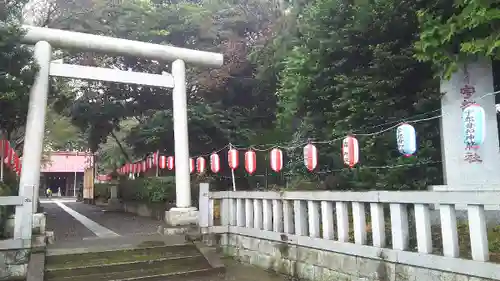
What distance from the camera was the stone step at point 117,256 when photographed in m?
7.95

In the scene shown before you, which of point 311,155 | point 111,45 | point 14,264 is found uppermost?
point 111,45

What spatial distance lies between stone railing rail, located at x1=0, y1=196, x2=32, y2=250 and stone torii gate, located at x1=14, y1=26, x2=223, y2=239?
144cm

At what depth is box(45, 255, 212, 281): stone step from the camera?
757 cm

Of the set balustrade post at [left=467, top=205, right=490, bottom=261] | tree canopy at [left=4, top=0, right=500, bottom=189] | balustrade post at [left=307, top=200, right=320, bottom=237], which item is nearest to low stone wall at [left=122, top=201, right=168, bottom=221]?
tree canopy at [left=4, top=0, right=500, bottom=189]

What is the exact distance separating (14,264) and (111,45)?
20.4ft

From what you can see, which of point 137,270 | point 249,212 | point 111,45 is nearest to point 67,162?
point 111,45

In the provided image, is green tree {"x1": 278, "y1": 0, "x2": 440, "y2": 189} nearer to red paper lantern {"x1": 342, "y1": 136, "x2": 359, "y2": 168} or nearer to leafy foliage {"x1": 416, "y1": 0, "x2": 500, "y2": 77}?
red paper lantern {"x1": 342, "y1": 136, "x2": 359, "y2": 168}

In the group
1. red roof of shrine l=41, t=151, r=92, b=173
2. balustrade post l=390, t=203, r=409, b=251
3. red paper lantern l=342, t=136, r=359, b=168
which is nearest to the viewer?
balustrade post l=390, t=203, r=409, b=251

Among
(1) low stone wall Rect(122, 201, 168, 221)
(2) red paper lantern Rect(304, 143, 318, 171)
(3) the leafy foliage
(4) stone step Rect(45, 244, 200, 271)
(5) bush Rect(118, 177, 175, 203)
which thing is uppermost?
(3) the leafy foliage

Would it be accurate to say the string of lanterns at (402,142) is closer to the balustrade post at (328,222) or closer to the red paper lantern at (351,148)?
the red paper lantern at (351,148)

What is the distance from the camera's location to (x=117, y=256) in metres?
8.52

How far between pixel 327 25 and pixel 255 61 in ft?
18.7

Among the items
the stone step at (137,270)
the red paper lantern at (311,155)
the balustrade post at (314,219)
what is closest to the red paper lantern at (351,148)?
the red paper lantern at (311,155)

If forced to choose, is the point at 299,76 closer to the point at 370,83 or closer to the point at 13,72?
the point at 370,83
